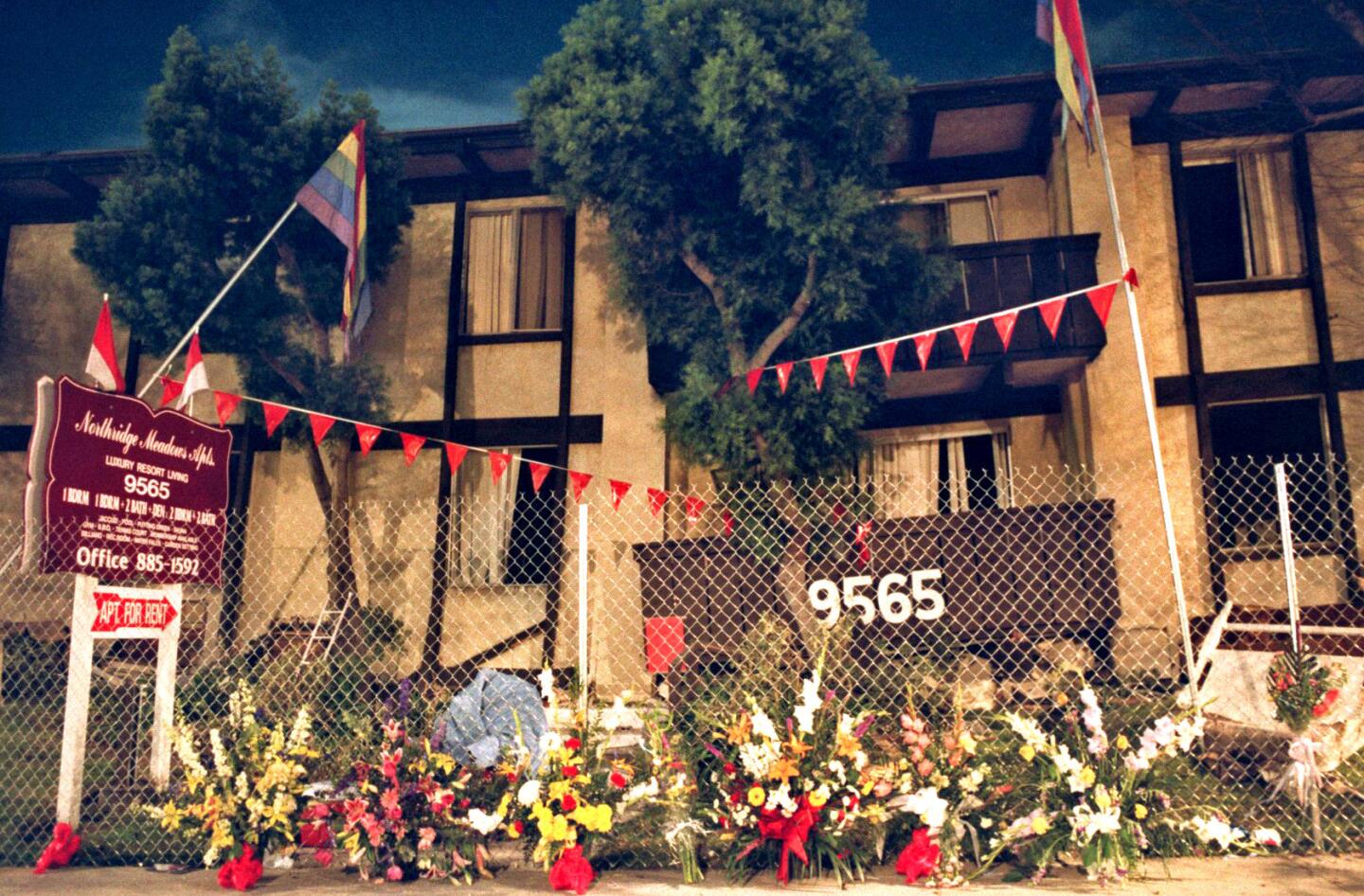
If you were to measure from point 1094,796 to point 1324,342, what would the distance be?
936cm

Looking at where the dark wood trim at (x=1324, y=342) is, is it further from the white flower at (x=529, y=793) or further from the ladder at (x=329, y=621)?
the ladder at (x=329, y=621)

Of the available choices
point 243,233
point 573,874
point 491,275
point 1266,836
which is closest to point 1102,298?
point 1266,836

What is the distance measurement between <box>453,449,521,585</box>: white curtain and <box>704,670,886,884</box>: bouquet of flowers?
8.10m

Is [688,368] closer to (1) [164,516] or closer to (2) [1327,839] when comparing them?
(1) [164,516]

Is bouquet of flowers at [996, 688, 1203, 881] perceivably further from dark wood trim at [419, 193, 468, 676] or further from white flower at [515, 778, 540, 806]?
dark wood trim at [419, 193, 468, 676]

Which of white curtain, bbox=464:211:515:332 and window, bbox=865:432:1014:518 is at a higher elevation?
white curtain, bbox=464:211:515:332

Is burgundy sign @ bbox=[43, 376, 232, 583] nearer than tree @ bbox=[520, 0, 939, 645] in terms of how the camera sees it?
Yes

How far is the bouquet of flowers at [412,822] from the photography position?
202 inches

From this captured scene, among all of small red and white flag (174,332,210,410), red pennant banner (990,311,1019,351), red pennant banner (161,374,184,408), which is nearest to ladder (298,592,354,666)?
red pennant banner (161,374,184,408)

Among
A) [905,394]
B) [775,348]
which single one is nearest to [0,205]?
[775,348]

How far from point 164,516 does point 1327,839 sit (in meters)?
6.75

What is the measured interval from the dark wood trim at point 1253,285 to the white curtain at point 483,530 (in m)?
8.55

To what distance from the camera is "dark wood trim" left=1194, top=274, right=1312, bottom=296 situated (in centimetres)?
1227

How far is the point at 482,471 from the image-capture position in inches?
539
